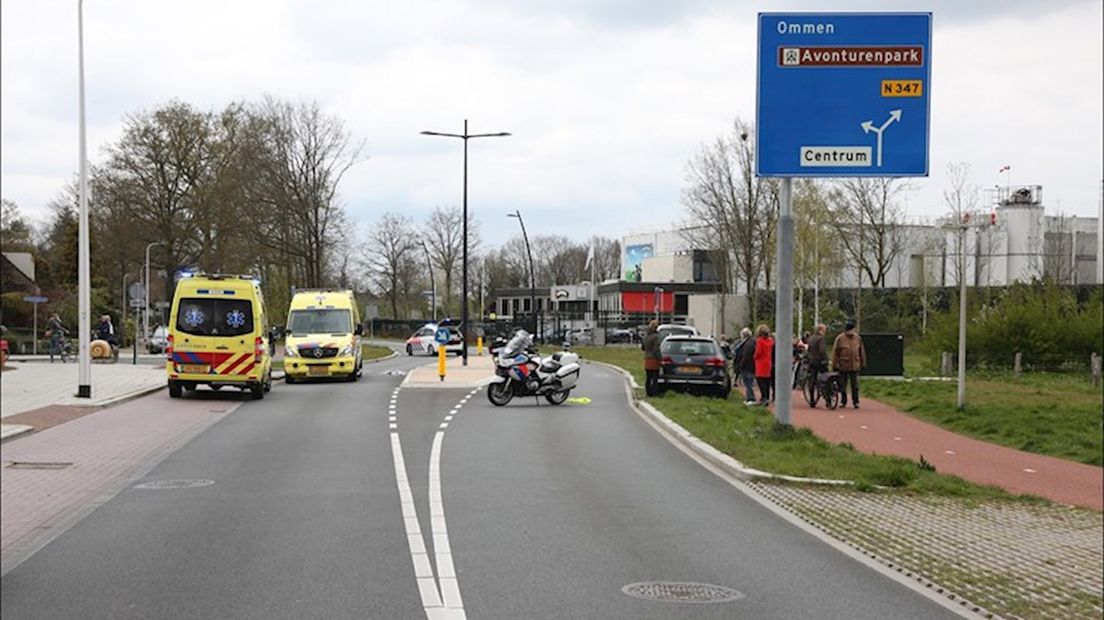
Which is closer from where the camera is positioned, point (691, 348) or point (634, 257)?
point (691, 348)

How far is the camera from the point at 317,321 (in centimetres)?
3606

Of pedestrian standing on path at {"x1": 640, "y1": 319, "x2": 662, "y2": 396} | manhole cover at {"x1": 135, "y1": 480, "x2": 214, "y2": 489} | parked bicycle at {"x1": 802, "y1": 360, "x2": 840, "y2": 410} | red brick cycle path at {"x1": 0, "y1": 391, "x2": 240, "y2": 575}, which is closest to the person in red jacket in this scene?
parked bicycle at {"x1": 802, "y1": 360, "x2": 840, "y2": 410}

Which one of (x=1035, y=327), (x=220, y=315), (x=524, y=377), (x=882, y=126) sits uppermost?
(x=882, y=126)

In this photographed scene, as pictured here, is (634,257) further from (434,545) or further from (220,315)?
(434,545)

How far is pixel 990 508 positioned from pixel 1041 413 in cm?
1007

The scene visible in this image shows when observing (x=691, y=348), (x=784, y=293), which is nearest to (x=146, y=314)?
(x=691, y=348)

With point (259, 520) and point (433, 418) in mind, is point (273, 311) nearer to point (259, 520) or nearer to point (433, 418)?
point (433, 418)

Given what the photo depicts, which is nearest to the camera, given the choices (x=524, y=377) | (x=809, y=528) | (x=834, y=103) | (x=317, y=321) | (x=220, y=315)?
(x=809, y=528)

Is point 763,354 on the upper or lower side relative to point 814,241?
lower

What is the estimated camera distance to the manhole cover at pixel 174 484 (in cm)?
1300

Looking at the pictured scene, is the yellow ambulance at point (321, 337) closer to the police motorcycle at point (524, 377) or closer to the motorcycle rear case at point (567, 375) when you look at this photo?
the police motorcycle at point (524, 377)

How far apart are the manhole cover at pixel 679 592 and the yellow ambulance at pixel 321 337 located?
2789 cm

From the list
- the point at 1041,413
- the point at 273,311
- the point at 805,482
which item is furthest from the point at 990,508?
the point at 273,311

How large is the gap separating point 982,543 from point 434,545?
4.83 metres
